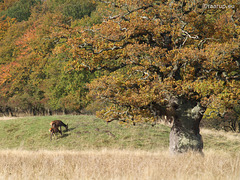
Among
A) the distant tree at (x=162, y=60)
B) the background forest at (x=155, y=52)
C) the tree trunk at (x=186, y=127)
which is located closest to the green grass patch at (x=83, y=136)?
the tree trunk at (x=186, y=127)

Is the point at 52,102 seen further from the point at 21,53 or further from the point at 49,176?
the point at 49,176

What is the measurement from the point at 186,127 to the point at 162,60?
3165 mm

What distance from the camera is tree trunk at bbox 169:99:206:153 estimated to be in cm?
1361

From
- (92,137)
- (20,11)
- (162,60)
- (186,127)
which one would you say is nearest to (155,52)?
(162,60)

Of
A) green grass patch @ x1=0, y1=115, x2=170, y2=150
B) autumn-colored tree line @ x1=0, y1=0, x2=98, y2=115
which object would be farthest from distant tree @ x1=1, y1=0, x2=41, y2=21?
green grass patch @ x1=0, y1=115, x2=170, y2=150

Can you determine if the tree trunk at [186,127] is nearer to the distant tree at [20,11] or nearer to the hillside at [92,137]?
the hillside at [92,137]

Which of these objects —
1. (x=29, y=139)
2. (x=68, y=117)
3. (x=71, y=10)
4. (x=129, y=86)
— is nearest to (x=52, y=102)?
(x=68, y=117)

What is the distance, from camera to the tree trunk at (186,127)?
1361 cm

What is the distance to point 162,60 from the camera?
12.9 metres

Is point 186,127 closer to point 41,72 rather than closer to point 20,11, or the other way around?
point 41,72

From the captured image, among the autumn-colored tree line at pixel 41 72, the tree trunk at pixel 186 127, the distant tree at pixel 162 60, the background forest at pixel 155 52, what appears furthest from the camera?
the autumn-colored tree line at pixel 41 72

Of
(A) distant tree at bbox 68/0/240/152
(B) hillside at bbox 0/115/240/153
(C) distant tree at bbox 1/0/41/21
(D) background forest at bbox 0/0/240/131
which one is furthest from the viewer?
(C) distant tree at bbox 1/0/41/21

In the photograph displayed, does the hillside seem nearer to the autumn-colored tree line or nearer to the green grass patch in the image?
the green grass patch

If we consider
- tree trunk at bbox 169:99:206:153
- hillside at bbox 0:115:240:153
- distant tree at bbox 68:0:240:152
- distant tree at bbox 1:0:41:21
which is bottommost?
hillside at bbox 0:115:240:153
